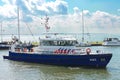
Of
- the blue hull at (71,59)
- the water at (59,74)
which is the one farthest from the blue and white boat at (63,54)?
the water at (59,74)

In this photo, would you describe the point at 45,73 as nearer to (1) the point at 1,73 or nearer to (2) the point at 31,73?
(2) the point at 31,73

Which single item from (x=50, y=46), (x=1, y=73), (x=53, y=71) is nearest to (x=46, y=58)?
(x=50, y=46)

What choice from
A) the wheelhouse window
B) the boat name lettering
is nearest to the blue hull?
the boat name lettering

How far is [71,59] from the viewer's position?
44.4 metres

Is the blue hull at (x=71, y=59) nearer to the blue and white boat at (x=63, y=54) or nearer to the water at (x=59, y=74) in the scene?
the blue and white boat at (x=63, y=54)

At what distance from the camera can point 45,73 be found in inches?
1604

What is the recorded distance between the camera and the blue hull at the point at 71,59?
4247 centimetres

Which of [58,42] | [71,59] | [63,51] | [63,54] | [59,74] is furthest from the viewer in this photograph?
[58,42]

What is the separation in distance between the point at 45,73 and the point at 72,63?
5210 mm

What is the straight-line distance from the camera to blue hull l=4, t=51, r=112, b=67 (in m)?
42.5

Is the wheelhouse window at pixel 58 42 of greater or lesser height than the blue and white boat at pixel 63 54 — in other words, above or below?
above

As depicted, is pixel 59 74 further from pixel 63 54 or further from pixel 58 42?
pixel 58 42

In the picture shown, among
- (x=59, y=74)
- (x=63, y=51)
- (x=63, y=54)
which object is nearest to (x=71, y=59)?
(x=63, y=54)

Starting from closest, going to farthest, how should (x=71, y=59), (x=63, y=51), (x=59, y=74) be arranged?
(x=59, y=74), (x=71, y=59), (x=63, y=51)
